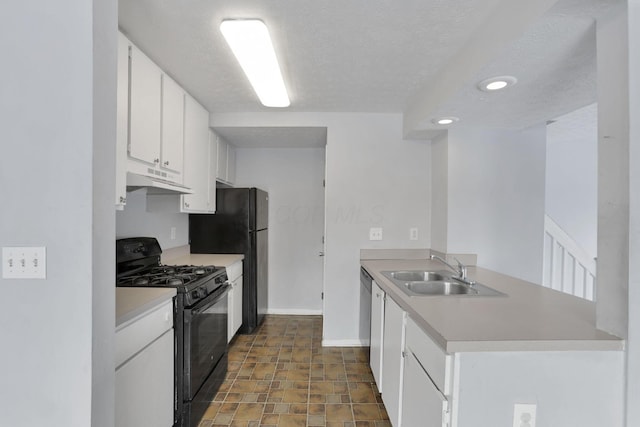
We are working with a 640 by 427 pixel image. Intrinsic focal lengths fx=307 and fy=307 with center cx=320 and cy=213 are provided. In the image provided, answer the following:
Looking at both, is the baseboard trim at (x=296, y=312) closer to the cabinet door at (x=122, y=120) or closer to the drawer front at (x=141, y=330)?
the drawer front at (x=141, y=330)

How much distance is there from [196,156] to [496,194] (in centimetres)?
265

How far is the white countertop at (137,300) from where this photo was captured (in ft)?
4.31

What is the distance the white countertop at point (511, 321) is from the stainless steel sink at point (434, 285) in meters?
0.08

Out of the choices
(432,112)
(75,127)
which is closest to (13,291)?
(75,127)

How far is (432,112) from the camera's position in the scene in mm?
2227

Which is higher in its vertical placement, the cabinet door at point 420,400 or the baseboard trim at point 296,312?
the cabinet door at point 420,400

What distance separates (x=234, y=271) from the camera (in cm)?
297

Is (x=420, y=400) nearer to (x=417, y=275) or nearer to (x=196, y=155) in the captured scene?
(x=417, y=275)

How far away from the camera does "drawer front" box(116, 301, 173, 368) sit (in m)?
1.29

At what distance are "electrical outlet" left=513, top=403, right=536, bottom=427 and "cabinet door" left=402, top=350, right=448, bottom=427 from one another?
25cm

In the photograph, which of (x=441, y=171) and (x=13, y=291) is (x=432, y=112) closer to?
(x=441, y=171)

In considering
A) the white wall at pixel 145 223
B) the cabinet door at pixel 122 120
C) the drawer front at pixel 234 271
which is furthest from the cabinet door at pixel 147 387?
the drawer front at pixel 234 271

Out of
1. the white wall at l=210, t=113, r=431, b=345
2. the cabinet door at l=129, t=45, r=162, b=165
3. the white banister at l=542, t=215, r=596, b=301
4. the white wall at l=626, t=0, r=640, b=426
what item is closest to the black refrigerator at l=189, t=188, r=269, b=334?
the white wall at l=210, t=113, r=431, b=345

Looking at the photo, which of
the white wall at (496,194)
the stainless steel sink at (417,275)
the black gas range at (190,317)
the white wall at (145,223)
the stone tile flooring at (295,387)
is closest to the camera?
the black gas range at (190,317)
